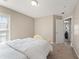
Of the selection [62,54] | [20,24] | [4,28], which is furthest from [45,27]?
[62,54]

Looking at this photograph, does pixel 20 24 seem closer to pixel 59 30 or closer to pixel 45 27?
pixel 45 27

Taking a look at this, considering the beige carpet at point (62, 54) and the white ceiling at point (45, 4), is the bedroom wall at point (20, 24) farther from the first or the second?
the beige carpet at point (62, 54)

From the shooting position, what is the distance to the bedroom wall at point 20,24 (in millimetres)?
6259

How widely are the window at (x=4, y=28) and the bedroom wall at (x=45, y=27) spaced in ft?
8.05

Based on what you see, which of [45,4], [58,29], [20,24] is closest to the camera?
[45,4]

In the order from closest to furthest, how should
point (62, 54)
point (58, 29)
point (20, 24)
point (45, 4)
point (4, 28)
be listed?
point (62, 54) < point (45, 4) < point (4, 28) < point (20, 24) < point (58, 29)

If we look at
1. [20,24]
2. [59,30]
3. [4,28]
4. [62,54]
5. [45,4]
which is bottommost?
[62,54]

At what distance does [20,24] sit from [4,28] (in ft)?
3.98

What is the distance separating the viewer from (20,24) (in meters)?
6.80

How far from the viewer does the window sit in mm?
5773

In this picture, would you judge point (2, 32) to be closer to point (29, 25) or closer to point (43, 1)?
point (29, 25)

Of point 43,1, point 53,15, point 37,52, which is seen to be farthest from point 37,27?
point 37,52

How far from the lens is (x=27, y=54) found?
7.86 feet

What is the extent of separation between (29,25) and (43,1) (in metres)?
3.21
